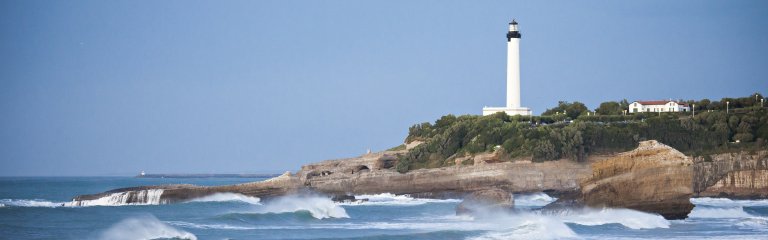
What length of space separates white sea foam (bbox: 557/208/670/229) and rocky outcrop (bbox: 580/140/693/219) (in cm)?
27

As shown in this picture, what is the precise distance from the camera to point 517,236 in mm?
37438

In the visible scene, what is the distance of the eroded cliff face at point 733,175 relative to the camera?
61.4 metres

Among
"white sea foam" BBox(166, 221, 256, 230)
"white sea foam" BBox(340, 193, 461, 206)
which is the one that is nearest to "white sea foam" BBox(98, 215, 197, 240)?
"white sea foam" BBox(166, 221, 256, 230)

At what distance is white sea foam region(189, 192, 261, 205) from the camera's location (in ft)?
205

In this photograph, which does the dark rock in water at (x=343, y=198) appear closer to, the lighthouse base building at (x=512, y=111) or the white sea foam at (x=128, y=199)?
the white sea foam at (x=128, y=199)

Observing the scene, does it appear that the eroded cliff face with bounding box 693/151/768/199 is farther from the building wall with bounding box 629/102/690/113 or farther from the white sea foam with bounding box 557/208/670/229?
the building wall with bounding box 629/102/690/113

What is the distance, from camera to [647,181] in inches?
1620

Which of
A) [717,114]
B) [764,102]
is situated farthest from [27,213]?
[764,102]

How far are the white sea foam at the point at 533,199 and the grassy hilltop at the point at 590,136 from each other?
250 cm

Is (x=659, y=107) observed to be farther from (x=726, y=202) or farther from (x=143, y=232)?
(x=143, y=232)

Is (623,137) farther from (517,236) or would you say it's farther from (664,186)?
(517,236)

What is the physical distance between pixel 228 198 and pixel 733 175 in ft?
78.5

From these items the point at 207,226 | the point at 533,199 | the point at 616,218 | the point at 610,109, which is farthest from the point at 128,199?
the point at 610,109

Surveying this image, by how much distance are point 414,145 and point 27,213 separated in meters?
34.0
